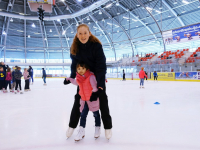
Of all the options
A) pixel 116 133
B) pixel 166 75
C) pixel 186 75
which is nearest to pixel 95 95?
pixel 116 133

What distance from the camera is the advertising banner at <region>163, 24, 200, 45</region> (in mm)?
16938

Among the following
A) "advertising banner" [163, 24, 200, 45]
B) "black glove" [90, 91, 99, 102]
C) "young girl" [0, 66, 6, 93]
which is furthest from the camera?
"advertising banner" [163, 24, 200, 45]

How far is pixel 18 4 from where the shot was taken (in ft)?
80.8

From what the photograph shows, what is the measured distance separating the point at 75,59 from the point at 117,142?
3.50ft

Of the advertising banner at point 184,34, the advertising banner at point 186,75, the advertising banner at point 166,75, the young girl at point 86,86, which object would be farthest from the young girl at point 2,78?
the advertising banner at point 184,34

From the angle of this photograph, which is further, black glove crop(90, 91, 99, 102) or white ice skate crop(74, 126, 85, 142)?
white ice skate crop(74, 126, 85, 142)

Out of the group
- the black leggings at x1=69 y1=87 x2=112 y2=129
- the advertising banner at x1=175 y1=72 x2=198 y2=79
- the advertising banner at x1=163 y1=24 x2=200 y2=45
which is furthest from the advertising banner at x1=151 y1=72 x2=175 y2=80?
the black leggings at x1=69 y1=87 x2=112 y2=129

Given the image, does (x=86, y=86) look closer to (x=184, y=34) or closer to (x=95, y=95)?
(x=95, y=95)

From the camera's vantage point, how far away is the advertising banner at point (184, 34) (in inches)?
667

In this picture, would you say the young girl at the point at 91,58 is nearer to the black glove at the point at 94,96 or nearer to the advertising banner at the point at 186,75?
the black glove at the point at 94,96

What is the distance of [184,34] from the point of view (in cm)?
1755

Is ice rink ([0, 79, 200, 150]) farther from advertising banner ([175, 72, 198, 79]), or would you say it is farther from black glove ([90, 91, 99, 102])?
advertising banner ([175, 72, 198, 79])

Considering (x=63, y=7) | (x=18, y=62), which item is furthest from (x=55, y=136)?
(x=18, y=62)

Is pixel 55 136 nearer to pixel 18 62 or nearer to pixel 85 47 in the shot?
pixel 85 47
